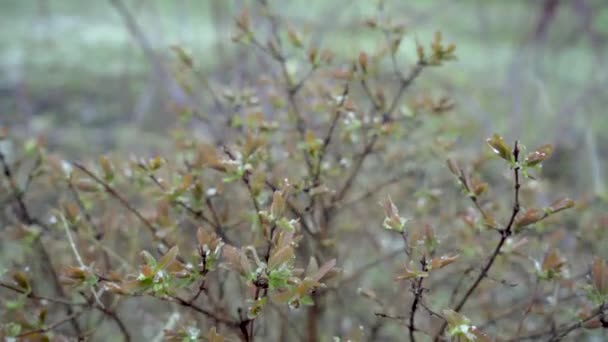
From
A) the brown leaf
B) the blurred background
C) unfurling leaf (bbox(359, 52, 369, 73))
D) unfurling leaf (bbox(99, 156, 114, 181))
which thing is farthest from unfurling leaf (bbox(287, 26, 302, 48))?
the blurred background

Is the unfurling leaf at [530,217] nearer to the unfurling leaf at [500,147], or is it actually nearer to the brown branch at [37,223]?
the unfurling leaf at [500,147]

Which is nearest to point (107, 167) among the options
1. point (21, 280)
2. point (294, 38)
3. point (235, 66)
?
point (21, 280)

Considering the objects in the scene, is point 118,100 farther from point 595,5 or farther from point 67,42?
point 595,5

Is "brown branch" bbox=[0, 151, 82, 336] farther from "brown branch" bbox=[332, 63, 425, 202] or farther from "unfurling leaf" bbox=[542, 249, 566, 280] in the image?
"unfurling leaf" bbox=[542, 249, 566, 280]

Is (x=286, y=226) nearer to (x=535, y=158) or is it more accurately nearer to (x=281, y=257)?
(x=281, y=257)

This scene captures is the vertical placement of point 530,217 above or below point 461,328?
above

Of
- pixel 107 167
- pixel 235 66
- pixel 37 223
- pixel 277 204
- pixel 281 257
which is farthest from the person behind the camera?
pixel 235 66

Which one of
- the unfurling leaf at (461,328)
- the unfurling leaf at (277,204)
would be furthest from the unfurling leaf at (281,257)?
the unfurling leaf at (461,328)
